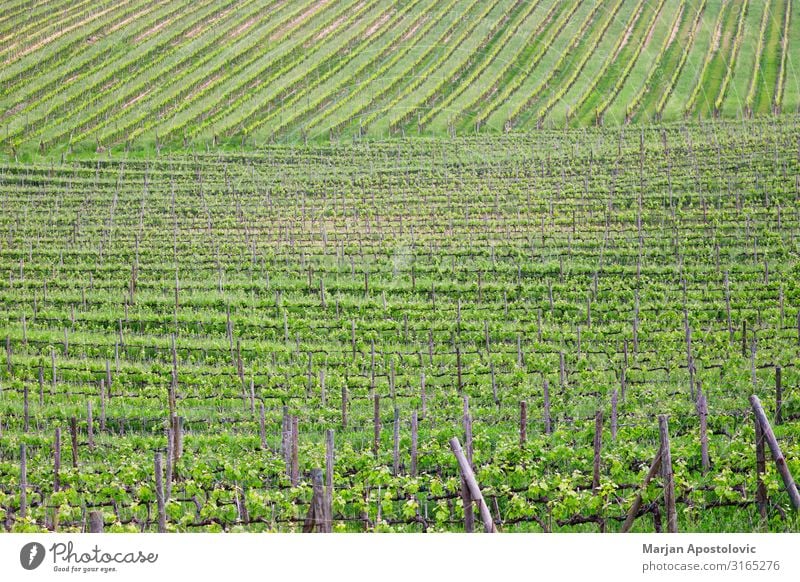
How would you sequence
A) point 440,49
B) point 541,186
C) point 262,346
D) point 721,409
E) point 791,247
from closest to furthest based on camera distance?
point 721,409, point 262,346, point 791,247, point 541,186, point 440,49

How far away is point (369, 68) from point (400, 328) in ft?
70.7

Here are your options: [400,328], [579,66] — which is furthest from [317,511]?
[579,66]

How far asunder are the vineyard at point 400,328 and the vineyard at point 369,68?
559mm

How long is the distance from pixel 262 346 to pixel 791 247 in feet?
32.3

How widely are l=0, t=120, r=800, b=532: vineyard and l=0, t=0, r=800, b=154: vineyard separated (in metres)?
0.56

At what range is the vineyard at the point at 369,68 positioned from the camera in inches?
1222

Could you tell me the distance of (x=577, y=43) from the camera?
123ft

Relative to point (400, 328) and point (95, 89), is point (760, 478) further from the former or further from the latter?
point (95, 89)

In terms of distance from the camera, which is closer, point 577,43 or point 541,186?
point 541,186

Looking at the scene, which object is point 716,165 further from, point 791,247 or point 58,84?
point 58,84

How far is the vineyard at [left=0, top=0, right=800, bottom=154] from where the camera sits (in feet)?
102

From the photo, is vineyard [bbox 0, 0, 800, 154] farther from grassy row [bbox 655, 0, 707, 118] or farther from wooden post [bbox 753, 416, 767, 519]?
wooden post [bbox 753, 416, 767, 519]

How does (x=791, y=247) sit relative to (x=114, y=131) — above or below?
below

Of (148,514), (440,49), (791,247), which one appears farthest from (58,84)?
(148,514)
